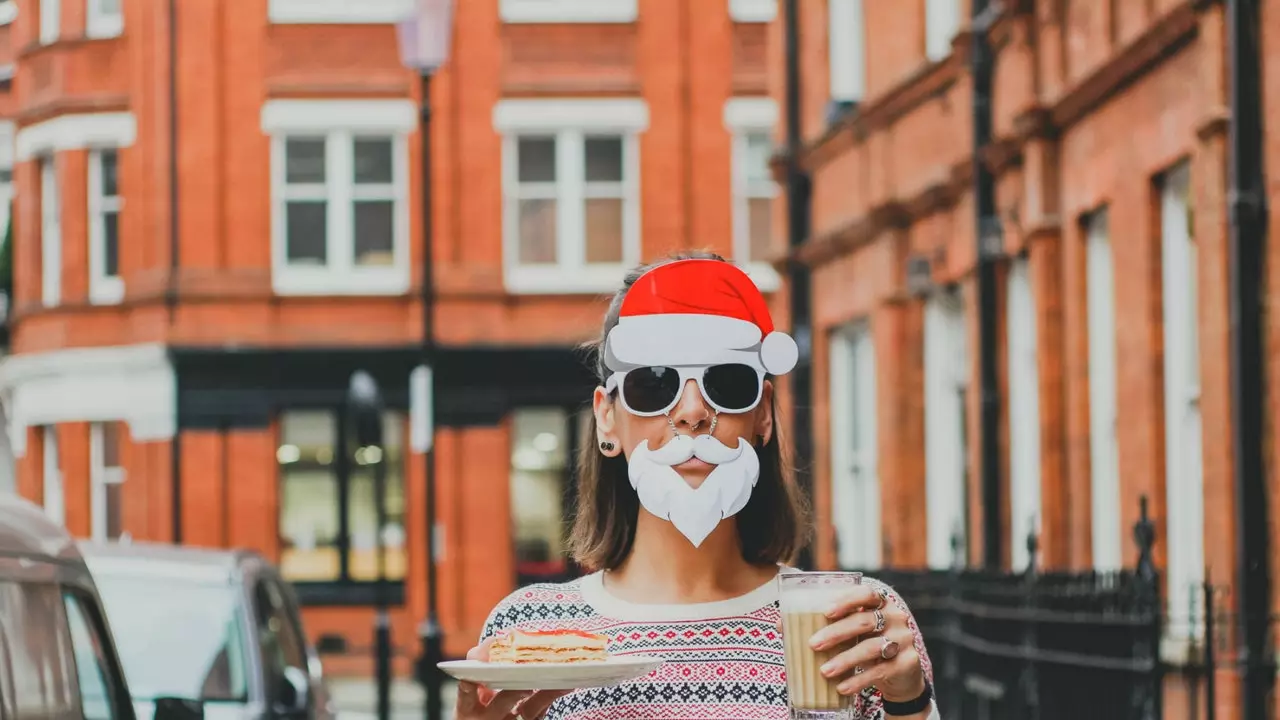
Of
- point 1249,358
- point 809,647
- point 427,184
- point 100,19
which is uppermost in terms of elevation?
point 100,19

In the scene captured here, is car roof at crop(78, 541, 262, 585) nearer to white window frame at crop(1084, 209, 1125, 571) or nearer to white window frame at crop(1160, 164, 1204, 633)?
white window frame at crop(1160, 164, 1204, 633)

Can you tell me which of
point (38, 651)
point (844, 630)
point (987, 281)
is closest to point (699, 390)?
point (844, 630)

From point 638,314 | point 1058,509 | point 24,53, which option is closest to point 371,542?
point 24,53

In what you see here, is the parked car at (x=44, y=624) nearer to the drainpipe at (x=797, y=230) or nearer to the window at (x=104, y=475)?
the drainpipe at (x=797, y=230)

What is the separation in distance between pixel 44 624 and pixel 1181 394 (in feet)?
30.8

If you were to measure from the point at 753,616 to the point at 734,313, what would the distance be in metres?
0.48

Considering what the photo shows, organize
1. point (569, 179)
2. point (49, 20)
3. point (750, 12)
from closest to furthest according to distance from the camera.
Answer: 1. point (569, 179)
2. point (750, 12)
3. point (49, 20)

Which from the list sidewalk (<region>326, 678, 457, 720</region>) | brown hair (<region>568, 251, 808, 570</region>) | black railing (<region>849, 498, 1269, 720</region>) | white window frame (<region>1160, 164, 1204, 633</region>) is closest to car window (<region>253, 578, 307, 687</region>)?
black railing (<region>849, 498, 1269, 720</region>)

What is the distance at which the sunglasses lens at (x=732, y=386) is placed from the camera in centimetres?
414

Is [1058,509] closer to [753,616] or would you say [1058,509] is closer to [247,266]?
[753,616]

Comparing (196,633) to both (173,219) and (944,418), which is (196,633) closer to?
(944,418)

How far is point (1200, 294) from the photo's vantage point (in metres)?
13.3

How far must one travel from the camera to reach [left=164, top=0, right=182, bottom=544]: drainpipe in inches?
1510

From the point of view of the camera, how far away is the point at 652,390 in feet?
13.7
